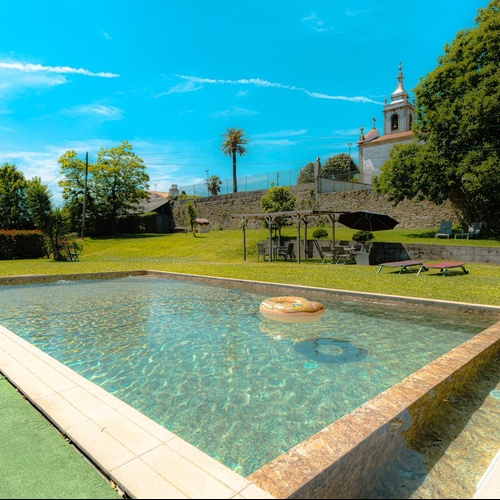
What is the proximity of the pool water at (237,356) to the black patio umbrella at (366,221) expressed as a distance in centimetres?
746

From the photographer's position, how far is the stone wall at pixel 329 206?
21.6 metres

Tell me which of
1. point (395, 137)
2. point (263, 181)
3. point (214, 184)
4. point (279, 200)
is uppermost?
point (395, 137)

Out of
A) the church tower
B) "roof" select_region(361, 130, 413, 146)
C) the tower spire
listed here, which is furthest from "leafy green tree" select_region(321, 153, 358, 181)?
"roof" select_region(361, 130, 413, 146)

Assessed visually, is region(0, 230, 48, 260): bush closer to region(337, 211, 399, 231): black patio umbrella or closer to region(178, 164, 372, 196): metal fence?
region(337, 211, 399, 231): black patio umbrella

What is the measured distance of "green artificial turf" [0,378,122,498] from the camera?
1.74m

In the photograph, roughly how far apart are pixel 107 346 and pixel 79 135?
42.3 m

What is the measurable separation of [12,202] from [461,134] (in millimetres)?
37134

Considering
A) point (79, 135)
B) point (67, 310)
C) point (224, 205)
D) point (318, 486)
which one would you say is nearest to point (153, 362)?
point (318, 486)

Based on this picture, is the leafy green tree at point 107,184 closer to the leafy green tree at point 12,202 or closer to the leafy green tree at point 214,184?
the leafy green tree at point 12,202

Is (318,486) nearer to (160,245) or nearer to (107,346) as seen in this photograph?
(107,346)

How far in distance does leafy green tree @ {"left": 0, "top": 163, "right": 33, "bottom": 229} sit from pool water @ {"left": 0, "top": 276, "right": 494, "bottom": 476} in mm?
28166

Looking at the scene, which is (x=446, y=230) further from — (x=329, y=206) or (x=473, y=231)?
(x=329, y=206)

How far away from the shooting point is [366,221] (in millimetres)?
14195

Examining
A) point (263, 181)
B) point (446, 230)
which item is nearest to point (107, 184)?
point (263, 181)
